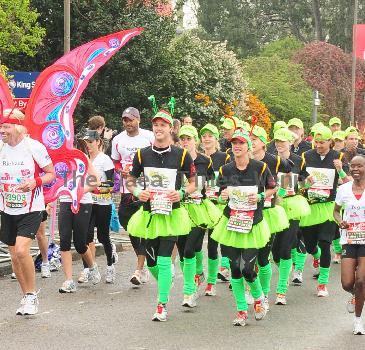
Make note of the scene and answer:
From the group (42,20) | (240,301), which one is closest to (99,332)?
(240,301)

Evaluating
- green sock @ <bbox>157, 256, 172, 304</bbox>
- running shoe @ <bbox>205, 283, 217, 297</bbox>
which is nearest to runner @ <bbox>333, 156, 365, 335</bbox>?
green sock @ <bbox>157, 256, 172, 304</bbox>

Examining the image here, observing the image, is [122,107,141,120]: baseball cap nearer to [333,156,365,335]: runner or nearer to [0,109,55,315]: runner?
[0,109,55,315]: runner

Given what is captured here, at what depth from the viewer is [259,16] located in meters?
68.2

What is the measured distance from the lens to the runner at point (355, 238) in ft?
31.2

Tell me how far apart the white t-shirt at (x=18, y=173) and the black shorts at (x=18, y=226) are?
0.18ft

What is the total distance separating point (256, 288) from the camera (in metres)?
10.1

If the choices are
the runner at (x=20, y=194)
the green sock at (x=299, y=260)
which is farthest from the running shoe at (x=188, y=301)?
the green sock at (x=299, y=260)

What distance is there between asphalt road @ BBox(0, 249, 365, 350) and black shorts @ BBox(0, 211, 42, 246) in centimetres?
75

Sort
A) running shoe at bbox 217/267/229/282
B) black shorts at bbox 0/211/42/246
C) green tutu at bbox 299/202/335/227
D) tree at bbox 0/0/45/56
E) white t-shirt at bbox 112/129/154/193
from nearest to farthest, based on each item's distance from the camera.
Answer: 1. black shorts at bbox 0/211/42/246
2. green tutu at bbox 299/202/335/227
3. white t-shirt at bbox 112/129/154/193
4. running shoe at bbox 217/267/229/282
5. tree at bbox 0/0/45/56

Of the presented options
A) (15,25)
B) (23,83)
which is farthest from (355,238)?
(15,25)

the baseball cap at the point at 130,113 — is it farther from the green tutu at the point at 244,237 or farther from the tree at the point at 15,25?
the tree at the point at 15,25

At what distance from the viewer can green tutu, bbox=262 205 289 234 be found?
432 inches

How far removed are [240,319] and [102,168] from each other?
3.17m

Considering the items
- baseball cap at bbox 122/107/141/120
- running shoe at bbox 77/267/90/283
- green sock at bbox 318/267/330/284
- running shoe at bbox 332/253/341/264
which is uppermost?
baseball cap at bbox 122/107/141/120
